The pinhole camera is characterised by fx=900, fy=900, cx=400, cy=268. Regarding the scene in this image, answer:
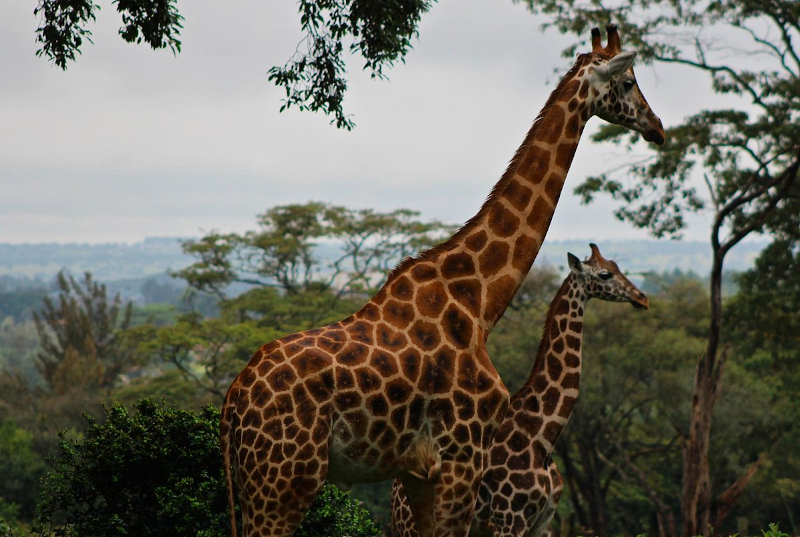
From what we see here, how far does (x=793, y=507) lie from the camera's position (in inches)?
1028

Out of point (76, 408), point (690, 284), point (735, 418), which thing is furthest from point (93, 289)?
point (735, 418)

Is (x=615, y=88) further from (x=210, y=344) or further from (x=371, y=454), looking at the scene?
(x=210, y=344)

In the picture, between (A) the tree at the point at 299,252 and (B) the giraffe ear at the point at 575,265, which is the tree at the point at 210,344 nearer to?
(A) the tree at the point at 299,252

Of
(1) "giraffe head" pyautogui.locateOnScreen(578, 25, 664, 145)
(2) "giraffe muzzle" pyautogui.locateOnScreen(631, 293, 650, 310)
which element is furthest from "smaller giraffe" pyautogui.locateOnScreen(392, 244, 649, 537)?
(1) "giraffe head" pyautogui.locateOnScreen(578, 25, 664, 145)

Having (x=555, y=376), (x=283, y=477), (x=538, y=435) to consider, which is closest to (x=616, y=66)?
(x=555, y=376)

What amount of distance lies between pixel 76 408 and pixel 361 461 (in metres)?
28.9

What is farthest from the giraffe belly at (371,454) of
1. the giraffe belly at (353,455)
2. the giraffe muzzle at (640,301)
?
the giraffe muzzle at (640,301)

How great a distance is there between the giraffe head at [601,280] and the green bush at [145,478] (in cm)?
251

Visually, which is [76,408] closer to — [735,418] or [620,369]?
[620,369]

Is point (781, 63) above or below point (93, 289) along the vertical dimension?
above

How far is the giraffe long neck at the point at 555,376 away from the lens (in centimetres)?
644

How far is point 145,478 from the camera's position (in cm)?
684

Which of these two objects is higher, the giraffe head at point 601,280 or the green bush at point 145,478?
the giraffe head at point 601,280

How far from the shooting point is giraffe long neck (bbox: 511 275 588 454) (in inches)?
253
